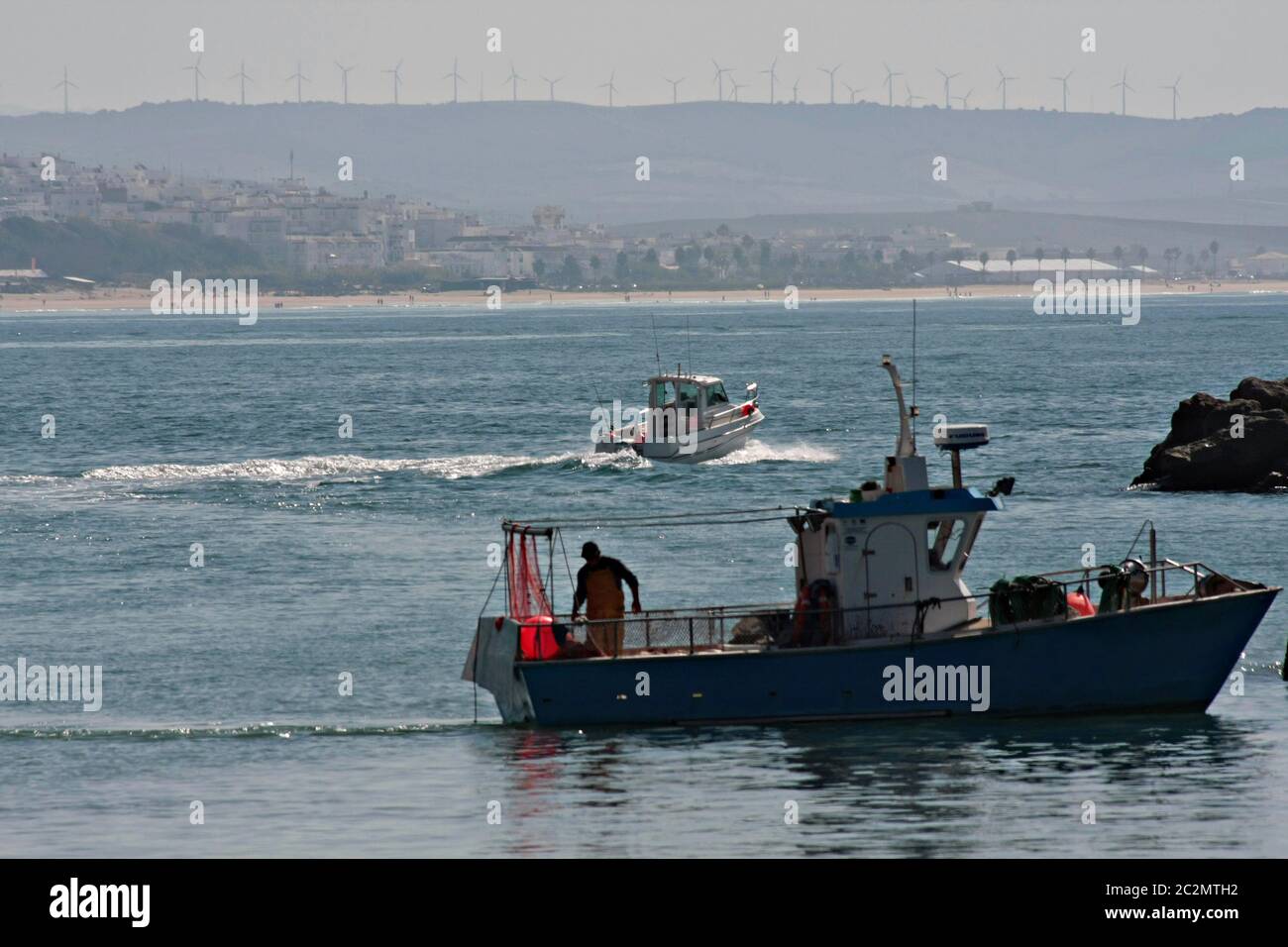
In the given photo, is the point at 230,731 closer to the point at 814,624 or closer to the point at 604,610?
the point at 604,610

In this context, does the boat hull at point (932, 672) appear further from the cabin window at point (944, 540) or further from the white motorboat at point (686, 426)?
the white motorboat at point (686, 426)

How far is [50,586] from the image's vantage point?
4284 cm

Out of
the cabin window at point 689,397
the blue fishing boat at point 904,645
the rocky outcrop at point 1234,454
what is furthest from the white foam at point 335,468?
the blue fishing boat at point 904,645

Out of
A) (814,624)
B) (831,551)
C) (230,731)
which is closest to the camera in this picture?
(814,624)

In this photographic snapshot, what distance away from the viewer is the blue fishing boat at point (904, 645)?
90.6 feet

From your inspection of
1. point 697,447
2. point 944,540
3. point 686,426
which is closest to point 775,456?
point 697,447

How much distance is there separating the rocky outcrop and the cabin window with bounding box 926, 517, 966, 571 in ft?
102

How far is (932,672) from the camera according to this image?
27562 mm

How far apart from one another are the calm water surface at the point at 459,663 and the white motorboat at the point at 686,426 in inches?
39.0

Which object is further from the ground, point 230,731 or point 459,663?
point 459,663

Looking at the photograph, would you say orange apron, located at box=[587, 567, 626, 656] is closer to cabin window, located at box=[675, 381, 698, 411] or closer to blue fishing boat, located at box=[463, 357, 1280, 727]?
blue fishing boat, located at box=[463, 357, 1280, 727]

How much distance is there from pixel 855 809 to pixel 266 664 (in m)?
13.7

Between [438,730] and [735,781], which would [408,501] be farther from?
[735,781]

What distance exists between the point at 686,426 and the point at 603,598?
39.9 metres
